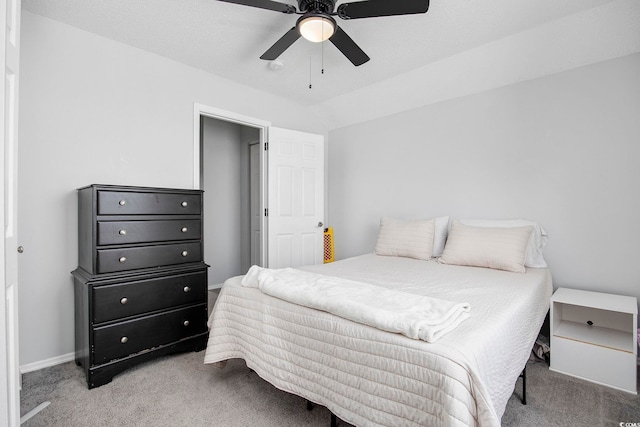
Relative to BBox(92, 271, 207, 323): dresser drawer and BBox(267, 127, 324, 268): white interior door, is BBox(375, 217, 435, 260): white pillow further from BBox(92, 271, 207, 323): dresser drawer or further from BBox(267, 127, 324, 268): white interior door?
BBox(92, 271, 207, 323): dresser drawer

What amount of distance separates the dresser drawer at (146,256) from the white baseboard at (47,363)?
854mm

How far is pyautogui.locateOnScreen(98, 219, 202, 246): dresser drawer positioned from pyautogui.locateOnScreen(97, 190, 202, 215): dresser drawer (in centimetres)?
7

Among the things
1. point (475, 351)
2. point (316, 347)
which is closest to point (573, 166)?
point (475, 351)

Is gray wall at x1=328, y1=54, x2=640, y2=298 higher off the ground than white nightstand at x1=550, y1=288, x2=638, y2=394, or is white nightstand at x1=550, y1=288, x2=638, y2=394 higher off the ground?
gray wall at x1=328, y1=54, x2=640, y2=298

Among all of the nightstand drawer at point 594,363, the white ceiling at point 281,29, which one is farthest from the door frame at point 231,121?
the nightstand drawer at point 594,363

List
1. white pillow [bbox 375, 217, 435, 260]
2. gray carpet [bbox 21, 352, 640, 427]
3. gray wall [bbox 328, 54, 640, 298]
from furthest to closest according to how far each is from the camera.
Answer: white pillow [bbox 375, 217, 435, 260] < gray wall [bbox 328, 54, 640, 298] < gray carpet [bbox 21, 352, 640, 427]

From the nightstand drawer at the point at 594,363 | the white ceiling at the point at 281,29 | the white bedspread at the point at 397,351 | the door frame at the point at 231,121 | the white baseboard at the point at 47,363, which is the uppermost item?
the white ceiling at the point at 281,29

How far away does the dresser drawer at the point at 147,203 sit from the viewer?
2045 mm

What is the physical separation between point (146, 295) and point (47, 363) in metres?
0.87

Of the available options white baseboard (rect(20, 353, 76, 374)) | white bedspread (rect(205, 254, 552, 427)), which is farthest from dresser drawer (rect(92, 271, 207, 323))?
white baseboard (rect(20, 353, 76, 374))

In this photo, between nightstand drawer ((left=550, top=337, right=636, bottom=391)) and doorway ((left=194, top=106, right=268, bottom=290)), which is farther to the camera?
doorway ((left=194, top=106, right=268, bottom=290))

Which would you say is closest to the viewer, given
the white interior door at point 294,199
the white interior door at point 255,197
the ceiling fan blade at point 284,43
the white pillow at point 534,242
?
the ceiling fan blade at point 284,43

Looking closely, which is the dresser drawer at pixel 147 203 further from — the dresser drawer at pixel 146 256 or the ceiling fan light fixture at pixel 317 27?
the ceiling fan light fixture at pixel 317 27

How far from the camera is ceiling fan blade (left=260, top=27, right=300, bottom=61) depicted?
6.41 ft
